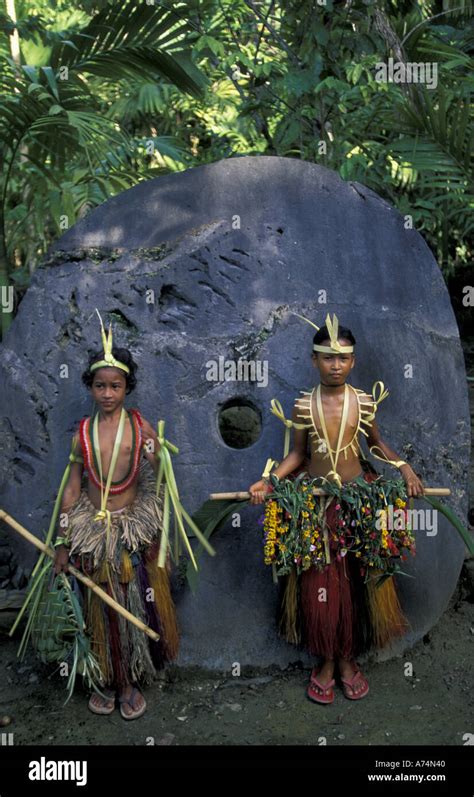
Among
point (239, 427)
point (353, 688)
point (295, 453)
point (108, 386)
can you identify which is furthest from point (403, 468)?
point (108, 386)

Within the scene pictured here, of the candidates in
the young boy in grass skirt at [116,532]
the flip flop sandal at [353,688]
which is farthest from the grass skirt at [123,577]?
the flip flop sandal at [353,688]

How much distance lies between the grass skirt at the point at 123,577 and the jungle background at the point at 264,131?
0.22 metres

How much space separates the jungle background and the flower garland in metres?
0.55

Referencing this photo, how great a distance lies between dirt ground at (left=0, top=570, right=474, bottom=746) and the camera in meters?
2.47

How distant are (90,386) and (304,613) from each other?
1133mm

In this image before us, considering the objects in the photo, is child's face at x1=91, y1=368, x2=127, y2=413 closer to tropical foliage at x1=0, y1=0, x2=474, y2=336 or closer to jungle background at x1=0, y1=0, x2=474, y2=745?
jungle background at x1=0, y1=0, x2=474, y2=745

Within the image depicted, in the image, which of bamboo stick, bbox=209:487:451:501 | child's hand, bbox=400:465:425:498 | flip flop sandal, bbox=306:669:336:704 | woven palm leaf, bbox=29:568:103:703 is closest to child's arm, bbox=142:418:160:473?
bamboo stick, bbox=209:487:451:501

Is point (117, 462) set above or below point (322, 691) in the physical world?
above

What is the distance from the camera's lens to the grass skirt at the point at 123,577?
251 centimetres

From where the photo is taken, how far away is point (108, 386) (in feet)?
8.13

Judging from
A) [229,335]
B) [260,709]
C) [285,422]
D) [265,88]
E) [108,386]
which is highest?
[265,88]

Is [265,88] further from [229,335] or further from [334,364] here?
[334,364]

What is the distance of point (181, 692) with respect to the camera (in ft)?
8.94

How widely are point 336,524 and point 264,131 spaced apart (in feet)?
10.3
